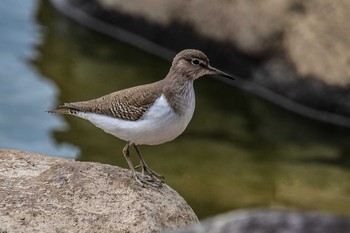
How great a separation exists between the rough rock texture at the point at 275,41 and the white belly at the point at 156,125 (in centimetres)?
517

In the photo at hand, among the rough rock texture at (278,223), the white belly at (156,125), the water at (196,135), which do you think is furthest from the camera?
the water at (196,135)

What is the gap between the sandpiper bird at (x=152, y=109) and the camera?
764cm

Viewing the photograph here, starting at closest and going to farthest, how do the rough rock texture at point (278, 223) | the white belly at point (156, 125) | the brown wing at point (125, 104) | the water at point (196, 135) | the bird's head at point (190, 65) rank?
the rough rock texture at point (278, 223), the white belly at point (156, 125), the brown wing at point (125, 104), the bird's head at point (190, 65), the water at point (196, 135)

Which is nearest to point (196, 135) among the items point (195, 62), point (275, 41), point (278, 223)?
point (275, 41)

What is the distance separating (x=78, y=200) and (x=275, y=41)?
6.26m

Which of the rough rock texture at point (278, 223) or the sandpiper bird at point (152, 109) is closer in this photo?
the rough rock texture at point (278, 223)

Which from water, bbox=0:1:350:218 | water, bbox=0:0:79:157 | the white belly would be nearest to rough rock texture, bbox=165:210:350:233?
the white belly

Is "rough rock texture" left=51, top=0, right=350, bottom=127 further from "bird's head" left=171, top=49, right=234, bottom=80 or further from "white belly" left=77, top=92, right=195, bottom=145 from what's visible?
"white belly" left=77, top=92, right=195, bottom=145

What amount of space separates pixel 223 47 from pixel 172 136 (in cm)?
606

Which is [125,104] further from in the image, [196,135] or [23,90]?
[23,90]

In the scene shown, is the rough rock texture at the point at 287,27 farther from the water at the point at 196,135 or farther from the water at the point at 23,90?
the water at the point at 23,90

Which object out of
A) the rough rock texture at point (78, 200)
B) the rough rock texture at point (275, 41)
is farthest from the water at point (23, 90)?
the rough rock texture at point (78, 200)

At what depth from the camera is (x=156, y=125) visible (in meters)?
7.62

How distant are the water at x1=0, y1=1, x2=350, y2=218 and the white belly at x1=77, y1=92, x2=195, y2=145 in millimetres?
2911
